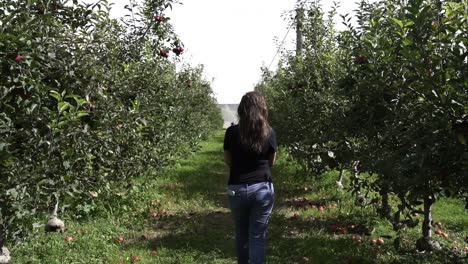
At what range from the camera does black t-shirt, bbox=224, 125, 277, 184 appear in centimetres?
381

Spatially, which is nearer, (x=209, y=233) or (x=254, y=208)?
(x=254, y=208)

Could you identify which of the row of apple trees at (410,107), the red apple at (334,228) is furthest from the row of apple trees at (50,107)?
the red apple at (334,228)

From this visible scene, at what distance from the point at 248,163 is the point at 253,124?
308 mm

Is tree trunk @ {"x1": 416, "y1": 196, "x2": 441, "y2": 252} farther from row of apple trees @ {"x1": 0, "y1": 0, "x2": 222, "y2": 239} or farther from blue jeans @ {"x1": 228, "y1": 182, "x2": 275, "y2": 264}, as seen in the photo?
row of apple trees @ {"x1": 0, "y1": 0, "x2": 222, "y2": 239}

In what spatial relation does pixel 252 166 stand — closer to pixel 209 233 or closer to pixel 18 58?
pixel 18 58

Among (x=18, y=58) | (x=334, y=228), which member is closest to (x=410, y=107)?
(x=334, y=228)

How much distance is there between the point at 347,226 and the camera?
19.9 feet

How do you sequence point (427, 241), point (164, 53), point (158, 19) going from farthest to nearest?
point (164, 53), point (158, 19), point (427, 241)

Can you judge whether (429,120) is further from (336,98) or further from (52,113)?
(336,98)

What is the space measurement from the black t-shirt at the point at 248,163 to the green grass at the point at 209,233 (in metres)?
1.44

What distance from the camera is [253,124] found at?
149 inches

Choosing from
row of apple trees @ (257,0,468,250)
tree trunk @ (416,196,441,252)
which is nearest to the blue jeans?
row of apple trees @ (257,0,468,250)

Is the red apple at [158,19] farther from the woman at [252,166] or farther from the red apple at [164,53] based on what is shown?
the woman at [252,166]

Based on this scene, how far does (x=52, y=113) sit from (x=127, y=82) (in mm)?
1937
